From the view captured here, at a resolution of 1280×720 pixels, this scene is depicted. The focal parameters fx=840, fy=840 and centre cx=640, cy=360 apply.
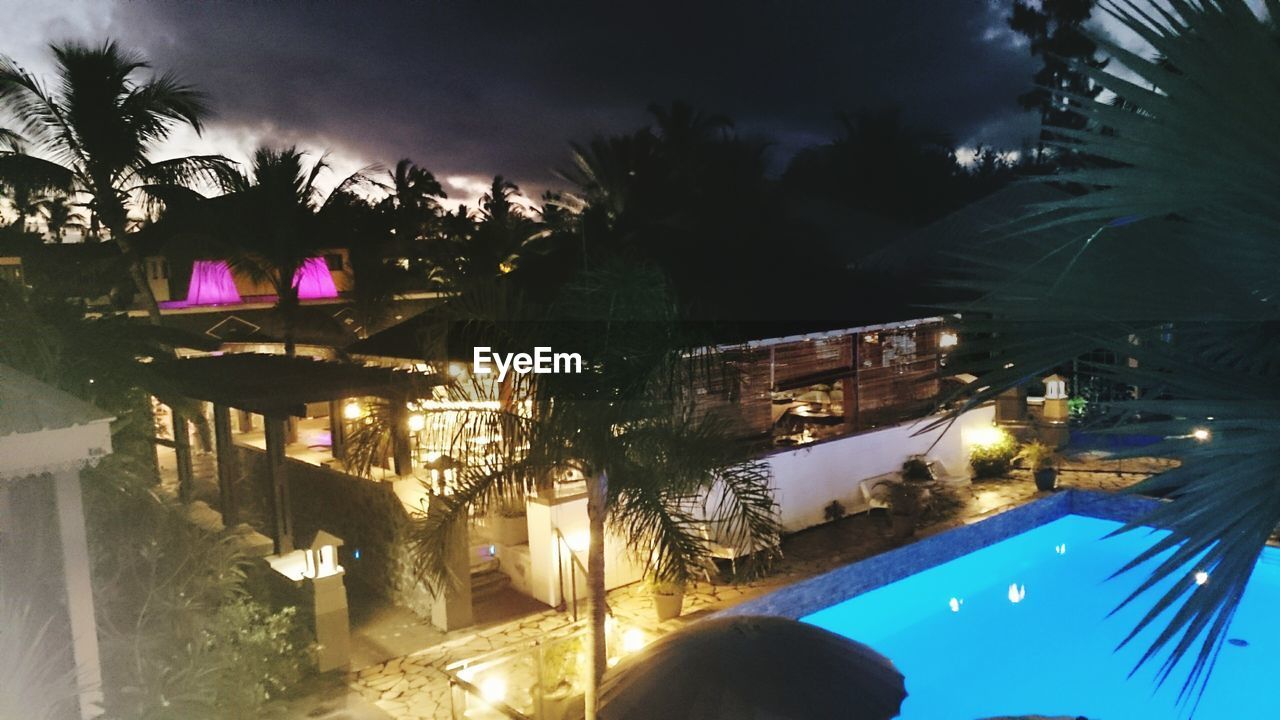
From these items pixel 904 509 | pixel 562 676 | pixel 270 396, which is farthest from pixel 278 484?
pixel 904 509

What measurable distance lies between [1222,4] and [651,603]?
33.3ft

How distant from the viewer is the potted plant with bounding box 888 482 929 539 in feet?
43.0

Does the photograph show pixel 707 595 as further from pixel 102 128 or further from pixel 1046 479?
pixel 102 128

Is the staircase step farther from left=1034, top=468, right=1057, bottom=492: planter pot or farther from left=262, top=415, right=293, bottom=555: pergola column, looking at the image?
left=1034, top=468, right=1057, bottom=492: planter pot

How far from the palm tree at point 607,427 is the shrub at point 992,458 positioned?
10.5 meters

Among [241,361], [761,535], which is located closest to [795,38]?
→ [241,361]

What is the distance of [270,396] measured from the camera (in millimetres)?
10492

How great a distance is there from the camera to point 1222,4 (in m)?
1.74

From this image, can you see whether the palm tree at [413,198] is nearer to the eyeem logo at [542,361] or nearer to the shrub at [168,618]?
the shrub at [168,618]

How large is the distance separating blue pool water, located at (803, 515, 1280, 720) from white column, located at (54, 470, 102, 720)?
8.38 meters

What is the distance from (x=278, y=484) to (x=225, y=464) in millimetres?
1191

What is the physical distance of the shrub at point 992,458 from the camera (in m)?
16.7

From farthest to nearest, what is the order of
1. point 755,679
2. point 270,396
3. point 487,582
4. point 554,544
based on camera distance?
point 487,582 < point 554,544 < point 270,396 < point 755,679

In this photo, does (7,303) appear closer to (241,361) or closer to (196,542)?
(196,542)
